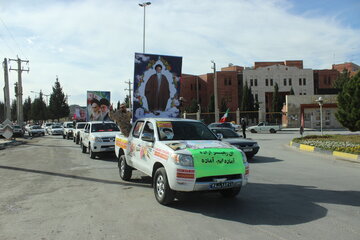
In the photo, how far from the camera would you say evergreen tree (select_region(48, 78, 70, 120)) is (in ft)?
259

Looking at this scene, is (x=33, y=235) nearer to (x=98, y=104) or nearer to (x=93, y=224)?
(x=93, y=224)

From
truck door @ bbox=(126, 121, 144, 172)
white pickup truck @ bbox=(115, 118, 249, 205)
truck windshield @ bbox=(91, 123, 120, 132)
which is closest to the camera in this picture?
white pickup truck @ bbox=(115, 118, 249, 205)

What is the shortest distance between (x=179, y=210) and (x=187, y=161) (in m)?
0.96

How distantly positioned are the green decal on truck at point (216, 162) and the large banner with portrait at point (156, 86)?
5685 mm

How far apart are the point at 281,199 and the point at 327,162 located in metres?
6.82

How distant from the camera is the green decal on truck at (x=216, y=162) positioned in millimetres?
5676

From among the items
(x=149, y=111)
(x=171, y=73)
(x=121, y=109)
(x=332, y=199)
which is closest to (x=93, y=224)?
(x=332, y=199)

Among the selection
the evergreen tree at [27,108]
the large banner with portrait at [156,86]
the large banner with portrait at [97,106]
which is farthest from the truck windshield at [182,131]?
the evergreen tree at [27,108]

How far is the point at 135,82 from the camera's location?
36.7 ft

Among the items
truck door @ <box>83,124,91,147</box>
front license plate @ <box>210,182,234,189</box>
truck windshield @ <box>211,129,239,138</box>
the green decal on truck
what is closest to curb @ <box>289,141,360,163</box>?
truck windshield @ <box>211,129,239,138</box>

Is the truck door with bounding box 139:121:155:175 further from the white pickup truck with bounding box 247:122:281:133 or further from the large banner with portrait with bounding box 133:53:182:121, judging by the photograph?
the white pickup truck with bounding box 247:122:281:133

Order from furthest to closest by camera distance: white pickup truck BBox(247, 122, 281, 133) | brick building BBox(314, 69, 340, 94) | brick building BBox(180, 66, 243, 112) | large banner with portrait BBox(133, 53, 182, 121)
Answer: brick building BBox(314, 69, 340, 94), brick building BBox(180, 66, 243, 112), white pickup truck BBox(247, 122, 281, 133), large banner with portrait BBox(133, 53, 182, 121)

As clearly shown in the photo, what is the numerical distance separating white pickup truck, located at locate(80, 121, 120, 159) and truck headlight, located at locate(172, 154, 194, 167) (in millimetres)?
8951

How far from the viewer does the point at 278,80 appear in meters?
73.6
